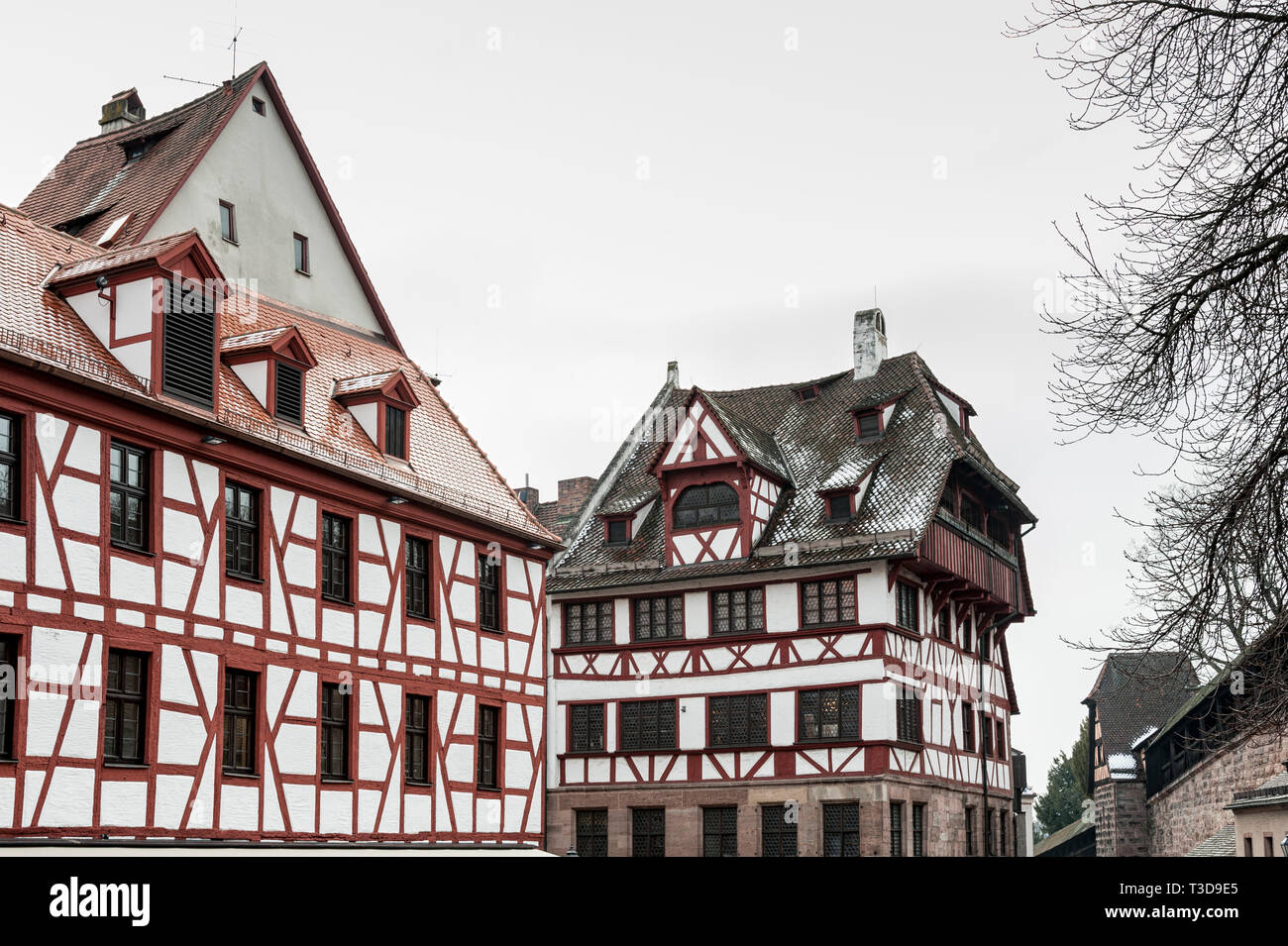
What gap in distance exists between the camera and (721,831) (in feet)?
114

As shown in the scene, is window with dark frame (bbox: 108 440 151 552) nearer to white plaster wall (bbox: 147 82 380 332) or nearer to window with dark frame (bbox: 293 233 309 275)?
white plaster wall (bbox: 147 82 380 332)

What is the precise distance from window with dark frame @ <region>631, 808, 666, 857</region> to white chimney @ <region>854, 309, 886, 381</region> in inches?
522

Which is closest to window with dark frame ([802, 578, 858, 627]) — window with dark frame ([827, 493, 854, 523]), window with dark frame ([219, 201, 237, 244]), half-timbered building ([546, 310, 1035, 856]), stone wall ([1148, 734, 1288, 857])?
half-timbered building ([546, 310, 1035, 856])

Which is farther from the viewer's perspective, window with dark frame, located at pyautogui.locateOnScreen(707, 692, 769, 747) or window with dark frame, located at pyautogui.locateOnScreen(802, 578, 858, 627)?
window with dark frame, located at pyautogui.locateOnScreen(707, 692, 769, 747)

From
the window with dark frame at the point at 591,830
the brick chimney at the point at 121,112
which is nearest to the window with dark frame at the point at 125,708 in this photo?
the brick chimney at the point at 121,112

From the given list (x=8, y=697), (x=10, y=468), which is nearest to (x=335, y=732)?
(x=8, y=697)

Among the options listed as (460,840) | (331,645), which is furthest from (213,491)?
(460,840)

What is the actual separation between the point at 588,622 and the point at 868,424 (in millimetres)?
8853

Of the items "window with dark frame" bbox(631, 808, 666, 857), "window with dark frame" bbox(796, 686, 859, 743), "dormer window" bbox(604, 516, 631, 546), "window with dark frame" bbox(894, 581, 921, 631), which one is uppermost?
"dormer window" bbox(604, 516, 631, 546)

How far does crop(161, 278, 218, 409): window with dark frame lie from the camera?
62.2 feet

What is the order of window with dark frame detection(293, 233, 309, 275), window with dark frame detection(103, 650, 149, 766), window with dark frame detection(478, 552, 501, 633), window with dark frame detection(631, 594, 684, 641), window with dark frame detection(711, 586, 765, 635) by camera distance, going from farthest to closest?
window with dark frame detection(631, 594, 684, 641)
window with dark frame detection(711, 586, 765, 635)
window with dark frame detection(293, 233, 309, 275)
window with dark frame detection(478, 552, 501, 633)
window with dark frame detection(103, 650, 149, 766)

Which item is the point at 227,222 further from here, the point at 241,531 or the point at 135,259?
the point at 241,531

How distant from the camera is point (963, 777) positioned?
3753 cm

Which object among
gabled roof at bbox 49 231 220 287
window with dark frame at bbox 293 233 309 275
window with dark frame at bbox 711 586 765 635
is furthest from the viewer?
window with dark frame at bbox 711 586 765 635
